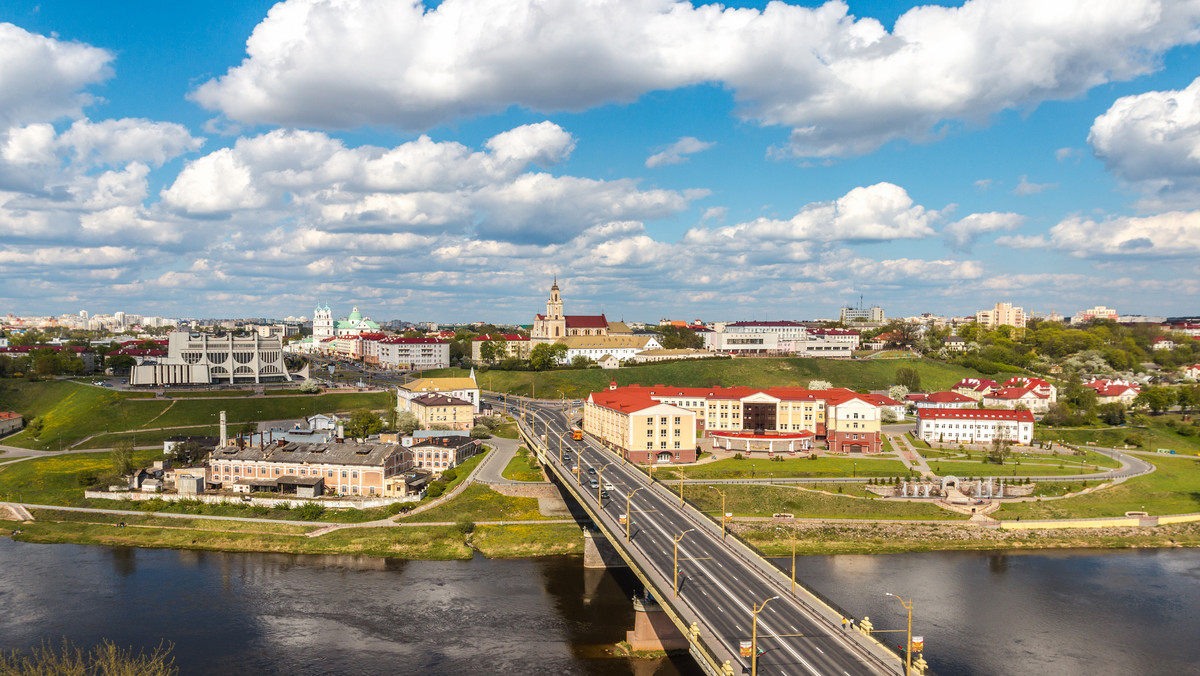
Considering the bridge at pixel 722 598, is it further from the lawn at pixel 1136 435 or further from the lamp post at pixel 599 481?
the lawn at pixel 1136 435

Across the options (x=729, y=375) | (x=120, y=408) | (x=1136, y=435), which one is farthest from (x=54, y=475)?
(x=1136, y=435)

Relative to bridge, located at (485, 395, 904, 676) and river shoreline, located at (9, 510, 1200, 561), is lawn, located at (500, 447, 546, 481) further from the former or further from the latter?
bridge, located at (485, 395, 904, 676)

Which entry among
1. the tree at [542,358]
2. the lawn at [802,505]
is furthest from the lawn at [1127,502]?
the tree at [542,358]

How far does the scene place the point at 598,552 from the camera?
56625 millimetres

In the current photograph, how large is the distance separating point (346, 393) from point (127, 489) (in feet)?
162

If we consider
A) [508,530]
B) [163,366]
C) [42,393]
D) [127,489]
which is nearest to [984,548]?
[508,530]

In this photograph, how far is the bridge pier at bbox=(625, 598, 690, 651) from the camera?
42.2 meters

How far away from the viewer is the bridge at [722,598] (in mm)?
28547

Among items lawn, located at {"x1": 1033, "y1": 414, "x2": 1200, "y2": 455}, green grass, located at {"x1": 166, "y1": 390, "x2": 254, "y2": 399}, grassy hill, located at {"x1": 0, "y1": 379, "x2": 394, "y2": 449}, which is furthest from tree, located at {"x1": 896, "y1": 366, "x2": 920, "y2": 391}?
green grass, located at {"x1": 166, "y1": 390, "x2": 254, "y2": 399}

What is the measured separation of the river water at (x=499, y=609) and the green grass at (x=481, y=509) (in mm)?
8125

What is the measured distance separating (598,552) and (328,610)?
19.3 m

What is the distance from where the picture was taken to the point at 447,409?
101625mm

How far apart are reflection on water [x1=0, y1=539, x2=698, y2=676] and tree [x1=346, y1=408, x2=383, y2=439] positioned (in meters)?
30.5

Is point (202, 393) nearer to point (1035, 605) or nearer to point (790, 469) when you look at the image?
point (790, 469)
